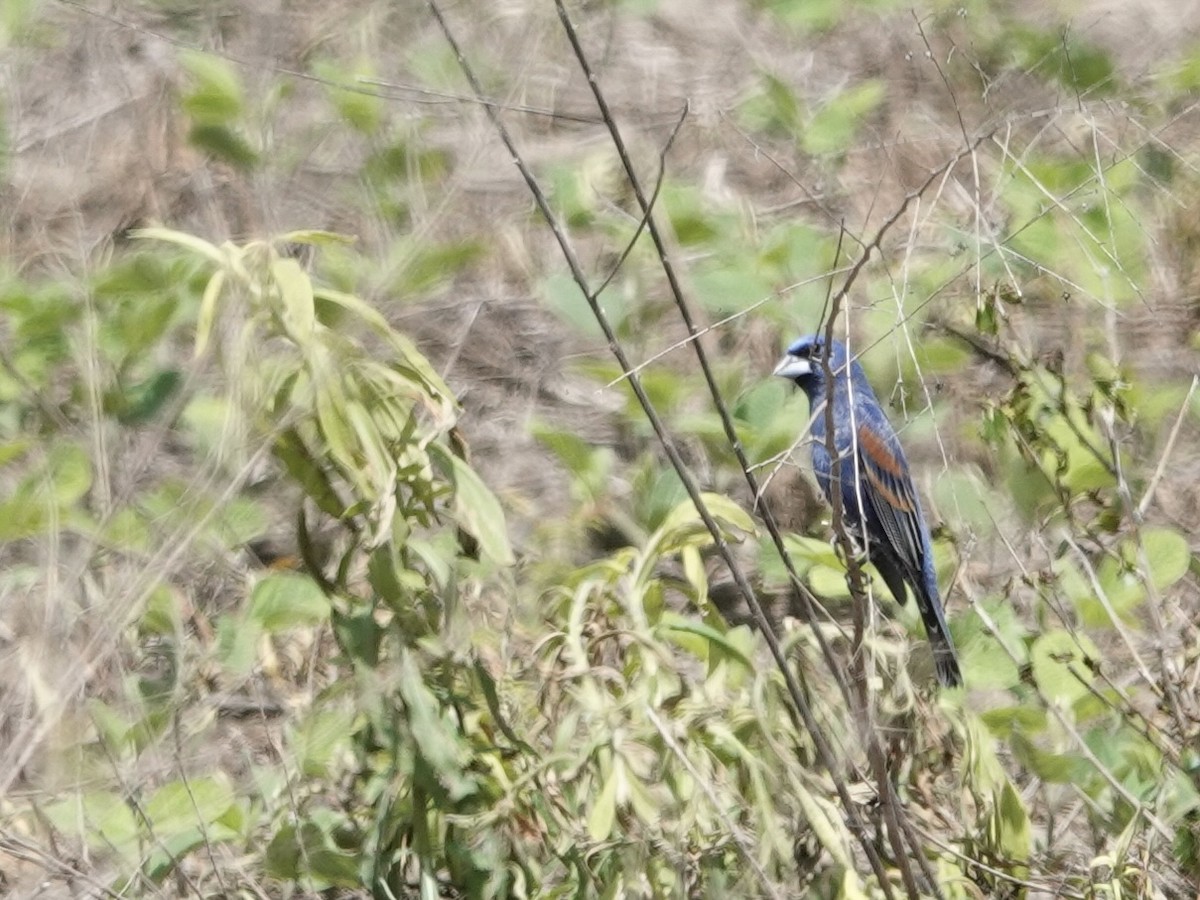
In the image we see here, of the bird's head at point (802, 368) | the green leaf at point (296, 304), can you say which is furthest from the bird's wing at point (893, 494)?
Result: the green leaf at point (296, 304)

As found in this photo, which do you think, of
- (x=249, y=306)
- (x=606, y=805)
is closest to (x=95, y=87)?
(x=249, y=306)

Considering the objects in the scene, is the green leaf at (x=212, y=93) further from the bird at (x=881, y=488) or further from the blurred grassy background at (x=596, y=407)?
the bird at (x=881, y=488)

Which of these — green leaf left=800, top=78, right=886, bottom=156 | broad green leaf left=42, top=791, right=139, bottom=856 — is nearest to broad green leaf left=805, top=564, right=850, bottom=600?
broad green leaf left=42, top=791, right=139, bottom=856

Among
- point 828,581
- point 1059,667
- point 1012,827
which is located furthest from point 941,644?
point 1012,827

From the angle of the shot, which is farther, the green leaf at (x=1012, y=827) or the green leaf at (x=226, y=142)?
the green leaf at (x=226, y=142)

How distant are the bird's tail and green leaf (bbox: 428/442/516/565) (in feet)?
3.12

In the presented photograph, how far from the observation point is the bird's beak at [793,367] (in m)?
4.26

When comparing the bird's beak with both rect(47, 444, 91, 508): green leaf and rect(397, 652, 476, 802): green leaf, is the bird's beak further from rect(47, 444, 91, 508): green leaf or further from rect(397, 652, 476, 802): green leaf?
rect(397, 652, 476, 802): green leaf

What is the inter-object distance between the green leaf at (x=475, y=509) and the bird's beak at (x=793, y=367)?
6.18 feet

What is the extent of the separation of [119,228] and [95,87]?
31.6 inches

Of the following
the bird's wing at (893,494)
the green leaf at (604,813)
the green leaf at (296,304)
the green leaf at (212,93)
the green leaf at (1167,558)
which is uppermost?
the green leaf at (296,304)

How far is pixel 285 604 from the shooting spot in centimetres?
321

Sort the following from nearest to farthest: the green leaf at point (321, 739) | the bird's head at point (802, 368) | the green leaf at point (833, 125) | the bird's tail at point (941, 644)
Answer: the green leaf at point (321, 739), the bird's tail at point (941, 644), the bird's head at point (802, 368), the green leaf at point (833, 125)

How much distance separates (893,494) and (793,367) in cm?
41
